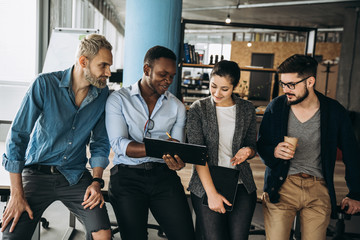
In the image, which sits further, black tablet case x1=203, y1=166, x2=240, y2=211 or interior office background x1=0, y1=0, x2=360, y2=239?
interior office background x1=0, y1=0, x2=360, y2=239

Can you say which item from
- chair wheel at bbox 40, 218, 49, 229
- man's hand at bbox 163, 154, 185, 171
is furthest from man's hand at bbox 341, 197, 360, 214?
chair wheel at bbox 40, 218, 49, 229

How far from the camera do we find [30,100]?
1.82 m

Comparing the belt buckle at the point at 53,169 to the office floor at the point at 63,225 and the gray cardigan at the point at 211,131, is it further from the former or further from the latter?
the office floor at the point at 63,225

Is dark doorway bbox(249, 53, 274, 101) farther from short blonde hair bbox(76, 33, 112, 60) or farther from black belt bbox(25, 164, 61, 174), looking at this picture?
black belt bbox(25, 164, 61, 174)

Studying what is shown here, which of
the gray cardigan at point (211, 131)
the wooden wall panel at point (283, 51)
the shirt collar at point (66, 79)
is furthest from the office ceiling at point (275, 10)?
the shirt collar at point (66, 79)

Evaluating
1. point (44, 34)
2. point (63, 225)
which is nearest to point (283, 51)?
point (44, 34)

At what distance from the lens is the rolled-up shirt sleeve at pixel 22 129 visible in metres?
1.76

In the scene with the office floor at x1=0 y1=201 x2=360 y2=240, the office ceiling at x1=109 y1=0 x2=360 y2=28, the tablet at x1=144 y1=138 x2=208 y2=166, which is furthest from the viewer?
the office ceiling at x1=109 y1=0 x2=360 y2=28

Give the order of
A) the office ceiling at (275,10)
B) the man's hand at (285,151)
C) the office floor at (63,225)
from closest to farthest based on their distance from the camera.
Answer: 1. the man's hand at (285,151)
2. the office floor at (63,225)
3. the office ceiling at (275,10)

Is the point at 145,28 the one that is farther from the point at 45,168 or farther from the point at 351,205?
the point at 351,205

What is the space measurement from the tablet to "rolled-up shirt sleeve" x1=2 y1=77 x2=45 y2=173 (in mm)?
675

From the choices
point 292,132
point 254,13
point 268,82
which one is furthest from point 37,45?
point 268,82

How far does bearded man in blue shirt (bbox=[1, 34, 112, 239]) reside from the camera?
1.80 metres

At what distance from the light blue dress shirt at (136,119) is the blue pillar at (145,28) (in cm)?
132
